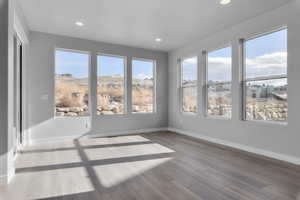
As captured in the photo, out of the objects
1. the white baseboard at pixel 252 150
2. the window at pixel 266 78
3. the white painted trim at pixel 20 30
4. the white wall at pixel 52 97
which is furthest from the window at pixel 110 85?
the window at pixel 266 78

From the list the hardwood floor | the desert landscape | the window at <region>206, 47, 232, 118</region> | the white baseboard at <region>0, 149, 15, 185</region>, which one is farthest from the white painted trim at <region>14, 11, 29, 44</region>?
the window at <region>206, 47, 232, 118</region>

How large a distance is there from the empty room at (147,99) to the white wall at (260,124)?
0.8 inches

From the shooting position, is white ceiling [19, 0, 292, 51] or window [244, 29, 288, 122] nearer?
white ceiling [19, 0, 292, 51]

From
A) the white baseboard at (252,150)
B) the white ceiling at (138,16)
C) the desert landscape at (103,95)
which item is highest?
the white ceiling at (138,16)

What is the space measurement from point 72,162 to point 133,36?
11.1 ft

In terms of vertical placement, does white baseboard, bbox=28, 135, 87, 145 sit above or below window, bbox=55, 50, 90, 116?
below

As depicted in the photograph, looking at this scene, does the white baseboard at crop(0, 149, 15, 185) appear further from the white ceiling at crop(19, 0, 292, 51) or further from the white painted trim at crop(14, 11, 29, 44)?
the white ceiling at crop(19, 0, 292, 51)

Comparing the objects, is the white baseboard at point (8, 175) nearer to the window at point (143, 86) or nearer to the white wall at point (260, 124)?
the window at point (143, 86)

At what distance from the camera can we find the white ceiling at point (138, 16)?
3.07 metres

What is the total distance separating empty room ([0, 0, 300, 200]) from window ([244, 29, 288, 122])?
0.06 feet

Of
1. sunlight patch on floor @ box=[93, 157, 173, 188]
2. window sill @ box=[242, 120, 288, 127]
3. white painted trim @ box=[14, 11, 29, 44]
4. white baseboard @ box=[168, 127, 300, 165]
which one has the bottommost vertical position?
sunlight patch on floor @ box=[93, 157, 173, 188]

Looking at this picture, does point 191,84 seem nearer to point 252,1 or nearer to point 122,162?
point 252,1

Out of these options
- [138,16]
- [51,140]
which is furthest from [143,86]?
[51,140]

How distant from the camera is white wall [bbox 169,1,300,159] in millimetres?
2963
